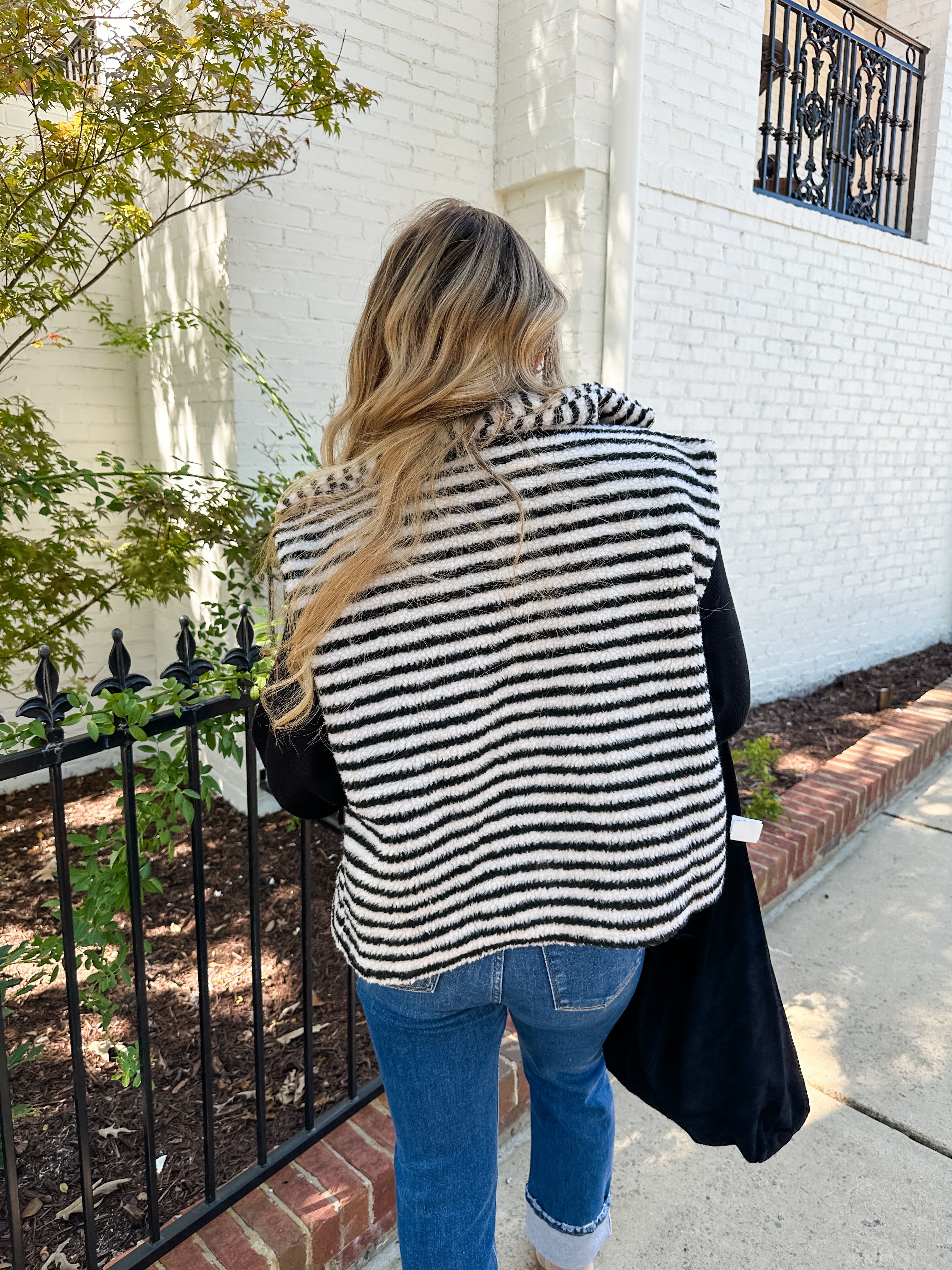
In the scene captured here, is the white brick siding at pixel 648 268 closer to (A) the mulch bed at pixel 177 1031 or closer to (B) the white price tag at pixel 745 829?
(A) the mulch bed at pixel 177 1031

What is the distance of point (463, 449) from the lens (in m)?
1.07

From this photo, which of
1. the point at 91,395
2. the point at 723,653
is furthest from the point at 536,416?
the point at 91,395

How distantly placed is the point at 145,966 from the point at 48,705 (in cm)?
62

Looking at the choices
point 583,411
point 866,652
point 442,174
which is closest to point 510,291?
point 583,411

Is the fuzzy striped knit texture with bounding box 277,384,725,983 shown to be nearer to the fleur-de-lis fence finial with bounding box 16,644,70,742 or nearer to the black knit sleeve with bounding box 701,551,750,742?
the black knit sleeve with bounding box 701,551,750,742

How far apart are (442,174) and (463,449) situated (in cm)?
360

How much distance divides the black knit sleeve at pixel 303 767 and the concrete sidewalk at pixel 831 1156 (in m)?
1.24

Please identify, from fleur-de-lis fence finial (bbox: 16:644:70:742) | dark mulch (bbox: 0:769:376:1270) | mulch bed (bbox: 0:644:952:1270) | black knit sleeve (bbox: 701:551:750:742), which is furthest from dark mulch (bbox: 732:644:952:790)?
fleur-de-lis fence finial (bbox: 16:644:70:742)

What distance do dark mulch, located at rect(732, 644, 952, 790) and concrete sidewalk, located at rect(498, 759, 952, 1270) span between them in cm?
126

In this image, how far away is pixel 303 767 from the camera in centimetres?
125

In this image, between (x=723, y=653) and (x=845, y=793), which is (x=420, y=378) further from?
(x=845, y=793)

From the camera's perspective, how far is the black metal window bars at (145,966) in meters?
1.36

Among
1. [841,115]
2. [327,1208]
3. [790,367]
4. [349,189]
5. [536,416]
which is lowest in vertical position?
[327,1208]

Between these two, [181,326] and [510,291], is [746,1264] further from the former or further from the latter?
[181,326]
